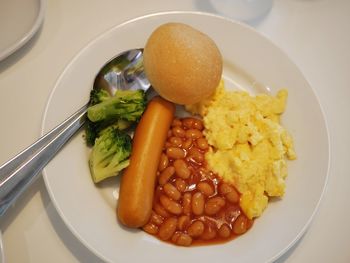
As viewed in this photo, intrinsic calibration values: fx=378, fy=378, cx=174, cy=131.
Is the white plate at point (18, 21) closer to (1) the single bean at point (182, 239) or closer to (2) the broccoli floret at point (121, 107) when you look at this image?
(2) the broccoli floret at point (121, 107)

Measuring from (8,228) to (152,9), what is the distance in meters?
1.21

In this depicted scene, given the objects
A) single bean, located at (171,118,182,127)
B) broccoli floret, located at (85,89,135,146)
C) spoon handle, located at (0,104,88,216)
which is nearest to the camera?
spoon handle, located at (0,104,88,216)

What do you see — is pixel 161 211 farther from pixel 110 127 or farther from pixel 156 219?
pixel 110 127

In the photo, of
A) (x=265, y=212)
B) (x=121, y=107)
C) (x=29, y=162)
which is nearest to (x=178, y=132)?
(x=121, y=107)

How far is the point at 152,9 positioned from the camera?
1908 millimetres

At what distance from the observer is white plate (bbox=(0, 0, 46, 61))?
1638 mm

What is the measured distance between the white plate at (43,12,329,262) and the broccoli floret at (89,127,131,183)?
0.17 feet

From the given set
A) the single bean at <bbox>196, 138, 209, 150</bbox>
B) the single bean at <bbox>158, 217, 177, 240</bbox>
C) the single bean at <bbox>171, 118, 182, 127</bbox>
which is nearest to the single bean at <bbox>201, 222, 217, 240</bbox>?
the single bean at <bbox>158, 217, 177, 240</bbox>

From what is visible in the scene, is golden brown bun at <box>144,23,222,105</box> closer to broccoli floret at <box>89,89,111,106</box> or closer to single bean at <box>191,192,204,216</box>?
broccoli floret at <box>89,89,111,106</box>

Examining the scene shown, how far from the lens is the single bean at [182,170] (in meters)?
1.48

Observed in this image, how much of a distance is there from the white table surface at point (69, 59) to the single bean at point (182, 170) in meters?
0.45

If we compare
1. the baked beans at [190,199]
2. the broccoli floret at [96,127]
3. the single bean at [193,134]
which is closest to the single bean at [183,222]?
the baked beans at [190,199]

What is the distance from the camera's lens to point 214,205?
4.69 feet

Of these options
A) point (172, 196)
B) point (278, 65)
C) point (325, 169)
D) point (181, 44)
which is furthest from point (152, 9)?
point (325, 169)
